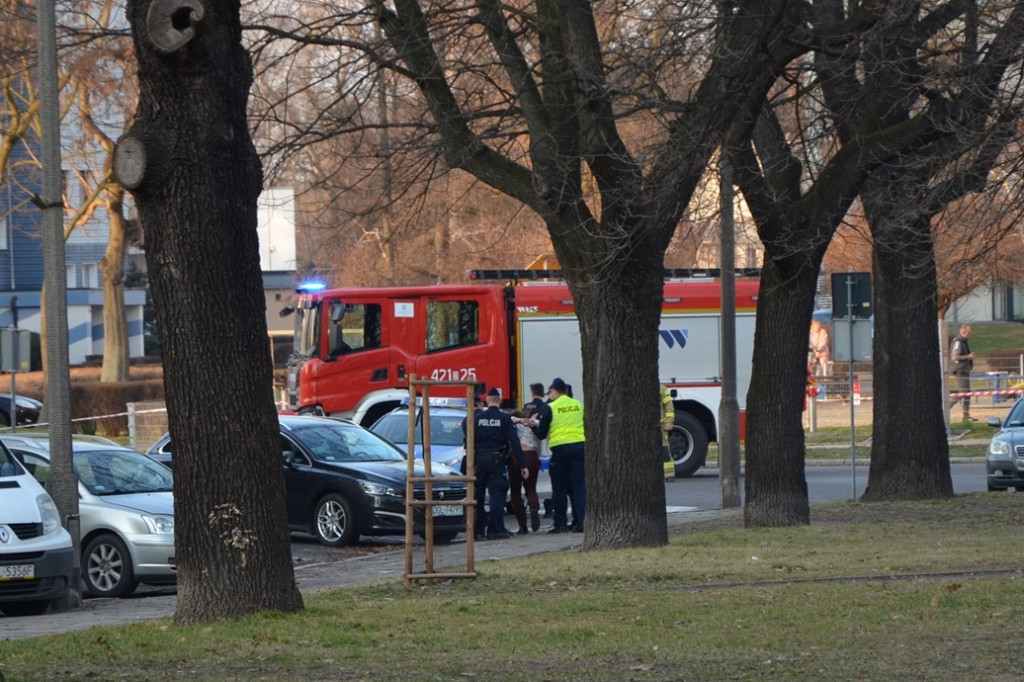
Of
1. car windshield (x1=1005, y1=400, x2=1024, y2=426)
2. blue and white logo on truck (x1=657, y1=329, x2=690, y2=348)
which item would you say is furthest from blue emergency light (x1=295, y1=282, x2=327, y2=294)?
car windshield (x1=1005, y1=400, x2=1024, y2=426)

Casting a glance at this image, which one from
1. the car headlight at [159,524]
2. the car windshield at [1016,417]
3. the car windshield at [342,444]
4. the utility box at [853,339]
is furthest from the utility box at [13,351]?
the car windshield at [1016,417]

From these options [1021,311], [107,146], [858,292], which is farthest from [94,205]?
[1021,311]

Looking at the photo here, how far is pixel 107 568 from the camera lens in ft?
46.2

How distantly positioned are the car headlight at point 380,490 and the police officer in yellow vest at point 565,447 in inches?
73.1

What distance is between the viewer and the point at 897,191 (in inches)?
576

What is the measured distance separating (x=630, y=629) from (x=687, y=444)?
16.8m

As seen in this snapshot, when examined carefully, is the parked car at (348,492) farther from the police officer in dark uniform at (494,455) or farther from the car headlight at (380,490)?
the police officer in dark uniform at (494,455)

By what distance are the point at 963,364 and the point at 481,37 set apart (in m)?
20.7

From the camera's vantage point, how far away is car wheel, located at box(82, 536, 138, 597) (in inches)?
549

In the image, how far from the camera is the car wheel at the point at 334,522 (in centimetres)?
1706

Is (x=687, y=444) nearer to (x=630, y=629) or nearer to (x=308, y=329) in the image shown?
(x=308, y=329)

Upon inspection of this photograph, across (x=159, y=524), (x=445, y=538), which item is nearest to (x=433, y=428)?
(x=445, y=538)

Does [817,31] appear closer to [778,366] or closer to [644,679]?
[778,366]

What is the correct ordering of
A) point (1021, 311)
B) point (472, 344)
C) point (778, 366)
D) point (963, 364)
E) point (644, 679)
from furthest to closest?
point (1021, 311) → point (963, 364) → point (472, 344) → point (778, 366) → point (644, 679)
